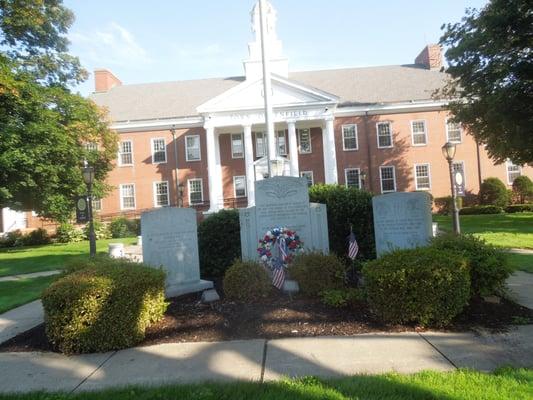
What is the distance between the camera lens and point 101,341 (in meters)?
5.40

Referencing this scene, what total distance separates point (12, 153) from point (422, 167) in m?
29.7

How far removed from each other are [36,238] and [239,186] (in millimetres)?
15646

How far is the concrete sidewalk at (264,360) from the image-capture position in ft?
14.3

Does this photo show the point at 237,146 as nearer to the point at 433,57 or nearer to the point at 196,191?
the point at 196,191

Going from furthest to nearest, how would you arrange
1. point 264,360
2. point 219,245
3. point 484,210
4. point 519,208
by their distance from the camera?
point 519,208, point 484,210, point 219,245, point 264,360

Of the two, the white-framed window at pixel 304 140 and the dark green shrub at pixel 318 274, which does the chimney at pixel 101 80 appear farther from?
the dark green shrub at pixel 318 274

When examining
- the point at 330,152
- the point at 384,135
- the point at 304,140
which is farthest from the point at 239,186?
the point at 384,135

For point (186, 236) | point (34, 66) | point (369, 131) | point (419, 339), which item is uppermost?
point (34, 66)

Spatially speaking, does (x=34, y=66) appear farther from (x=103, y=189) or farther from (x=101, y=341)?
(x=101, y=341)

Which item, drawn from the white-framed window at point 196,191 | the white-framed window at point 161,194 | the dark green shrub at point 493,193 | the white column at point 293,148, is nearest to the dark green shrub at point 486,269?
the white column at point 293,148

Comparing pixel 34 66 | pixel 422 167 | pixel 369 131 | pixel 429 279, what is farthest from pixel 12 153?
pixel 422 167

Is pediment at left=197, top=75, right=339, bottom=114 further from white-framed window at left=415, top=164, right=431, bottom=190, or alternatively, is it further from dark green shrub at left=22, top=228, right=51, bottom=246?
dark green shrub at left=22, top=228, right=51, bottom=246

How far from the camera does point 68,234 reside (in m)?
30.8

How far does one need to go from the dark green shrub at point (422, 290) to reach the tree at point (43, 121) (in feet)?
64.2
